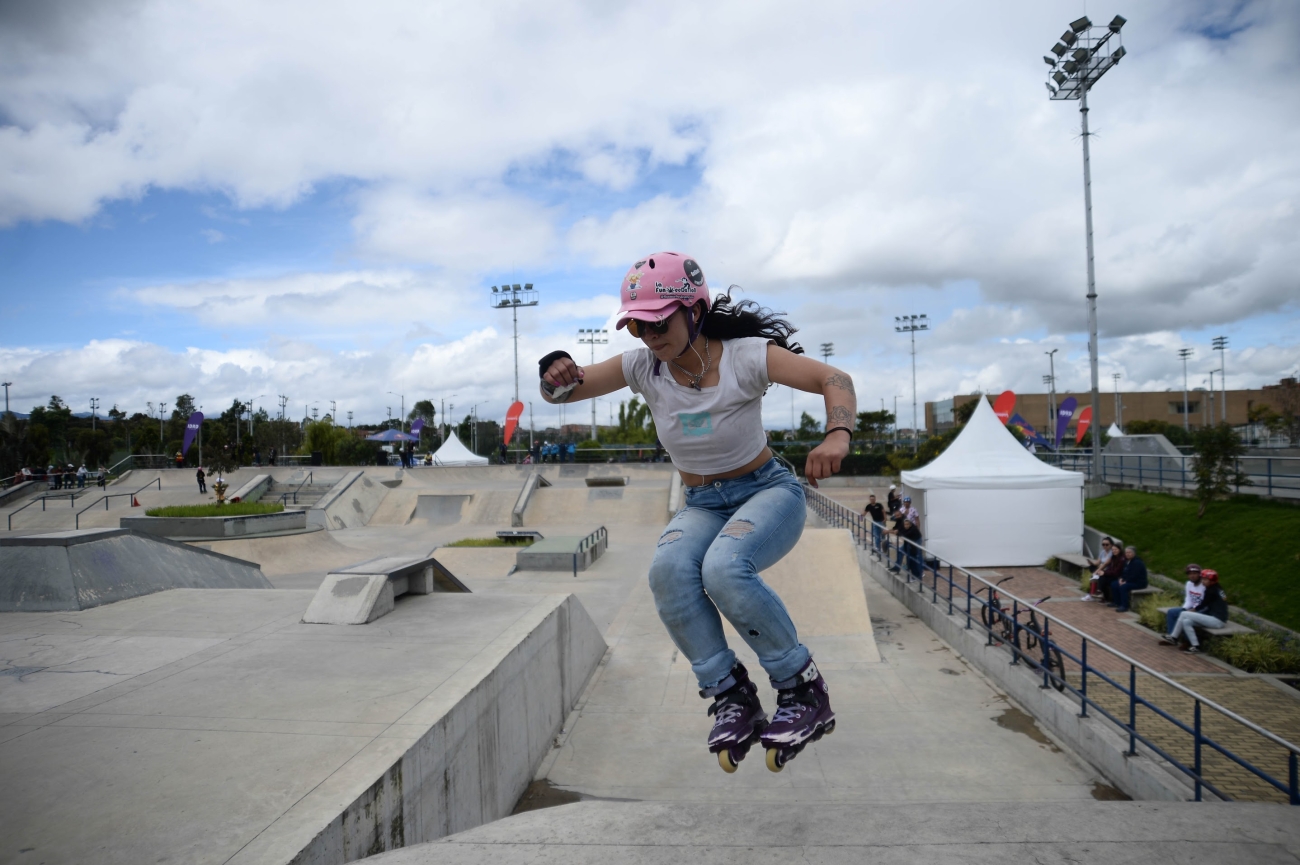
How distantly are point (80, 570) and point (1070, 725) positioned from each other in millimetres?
11416

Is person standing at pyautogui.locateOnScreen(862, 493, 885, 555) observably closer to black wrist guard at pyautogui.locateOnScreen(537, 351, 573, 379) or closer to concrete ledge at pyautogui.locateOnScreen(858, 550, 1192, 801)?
concrete ledge at pyautogui.locateOnScreen(858, 550, 1192, 801)

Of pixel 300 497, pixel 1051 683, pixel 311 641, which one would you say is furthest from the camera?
pixel 300 497

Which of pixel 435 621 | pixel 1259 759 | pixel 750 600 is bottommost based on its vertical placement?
pixel 1259 759

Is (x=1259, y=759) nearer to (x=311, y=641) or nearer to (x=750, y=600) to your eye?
(x=750, y=600)

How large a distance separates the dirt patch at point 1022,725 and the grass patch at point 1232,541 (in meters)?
7.46

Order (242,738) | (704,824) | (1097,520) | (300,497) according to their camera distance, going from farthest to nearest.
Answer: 1. (300,497)
2. (1097,520)
3. (242,738)
4. (704,824)

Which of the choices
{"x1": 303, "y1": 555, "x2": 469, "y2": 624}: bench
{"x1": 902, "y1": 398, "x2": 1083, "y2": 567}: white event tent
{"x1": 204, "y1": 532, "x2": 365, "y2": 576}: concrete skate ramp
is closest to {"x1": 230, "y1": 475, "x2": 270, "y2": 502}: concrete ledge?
{"x1": 204, "y1": 532, "x2": 365, "y2": 576}: concrete skate ramp

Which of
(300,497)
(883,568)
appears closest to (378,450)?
(300,497)

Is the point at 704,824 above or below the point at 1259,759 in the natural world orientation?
above

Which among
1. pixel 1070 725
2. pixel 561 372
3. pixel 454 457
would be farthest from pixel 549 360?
pixel 454 457

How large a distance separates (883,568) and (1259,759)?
11.6m

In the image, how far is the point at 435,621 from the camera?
27.2ft

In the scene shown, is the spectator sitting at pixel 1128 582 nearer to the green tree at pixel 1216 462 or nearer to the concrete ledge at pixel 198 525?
the green tree at pixel 1216 462

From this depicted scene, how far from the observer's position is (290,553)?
66.8 feet
